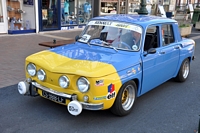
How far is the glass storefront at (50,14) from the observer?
12.3 metres

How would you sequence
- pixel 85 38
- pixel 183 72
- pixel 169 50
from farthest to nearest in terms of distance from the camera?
pixel 183 72, pixel 169 50, pixel 85 38

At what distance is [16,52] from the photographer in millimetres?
8297

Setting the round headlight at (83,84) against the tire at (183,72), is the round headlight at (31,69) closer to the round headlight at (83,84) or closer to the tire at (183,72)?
the round headlight at (83,84)

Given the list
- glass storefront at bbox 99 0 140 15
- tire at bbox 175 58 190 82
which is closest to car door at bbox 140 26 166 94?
tire at bbox 175 58 190 82

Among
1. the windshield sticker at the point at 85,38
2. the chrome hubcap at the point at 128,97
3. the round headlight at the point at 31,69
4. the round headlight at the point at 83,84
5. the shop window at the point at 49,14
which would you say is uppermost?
the shop window at the point at 49,14

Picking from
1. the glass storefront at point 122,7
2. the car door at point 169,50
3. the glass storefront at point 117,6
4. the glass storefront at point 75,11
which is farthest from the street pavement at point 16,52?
the glass storefront at point 122,7

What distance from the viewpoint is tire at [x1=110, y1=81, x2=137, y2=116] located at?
3.76 metres

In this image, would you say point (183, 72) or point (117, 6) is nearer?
point (183, 72)

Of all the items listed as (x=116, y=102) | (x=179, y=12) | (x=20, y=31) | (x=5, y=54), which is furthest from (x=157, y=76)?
(x=179, y=12)

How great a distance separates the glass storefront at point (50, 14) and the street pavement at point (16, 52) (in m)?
0.45

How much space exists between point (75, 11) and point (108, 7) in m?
2.81

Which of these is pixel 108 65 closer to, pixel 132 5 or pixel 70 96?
pixel 70 96

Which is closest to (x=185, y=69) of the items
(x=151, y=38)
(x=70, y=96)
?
(x=151, y=38)

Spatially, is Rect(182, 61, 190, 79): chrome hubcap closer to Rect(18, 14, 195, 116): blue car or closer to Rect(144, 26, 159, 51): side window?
Rect(18, 14, 195, 116): blue car
